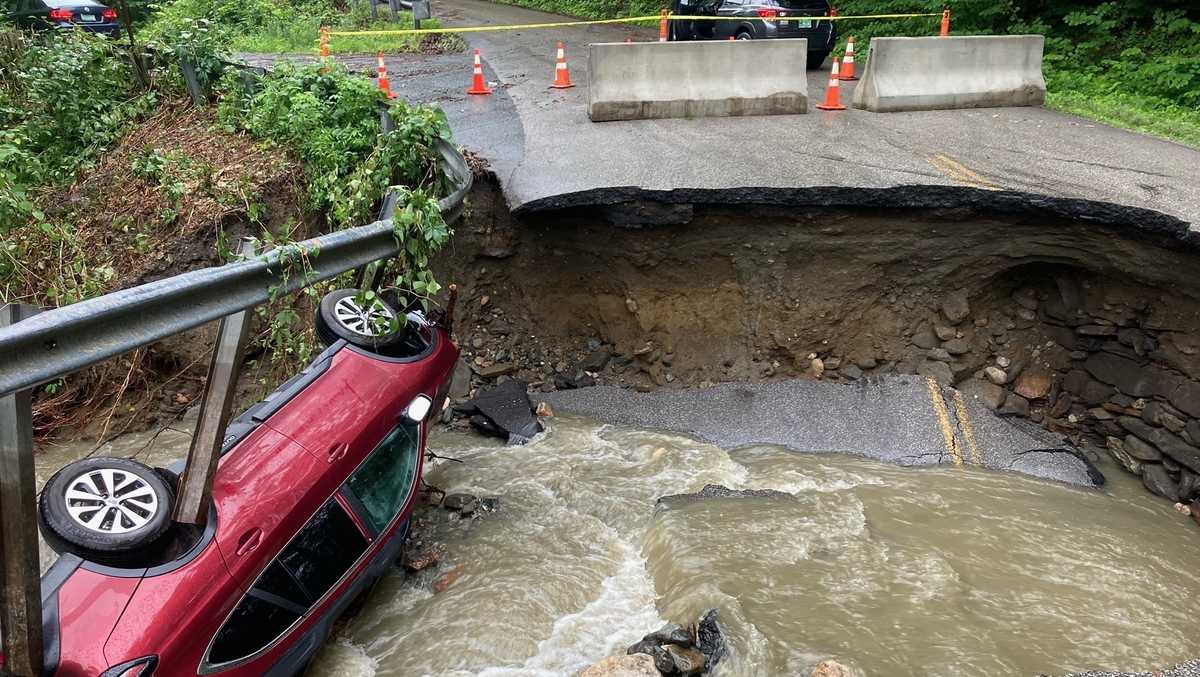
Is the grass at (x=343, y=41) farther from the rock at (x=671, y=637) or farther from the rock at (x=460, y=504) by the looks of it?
the rock at (x=671, y=637)

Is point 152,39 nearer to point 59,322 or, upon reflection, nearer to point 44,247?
point 44,247

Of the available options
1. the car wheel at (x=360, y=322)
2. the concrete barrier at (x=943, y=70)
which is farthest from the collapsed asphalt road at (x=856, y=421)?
the concrete barrier at (x=943, y=70)

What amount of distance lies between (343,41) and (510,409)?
1456 cm

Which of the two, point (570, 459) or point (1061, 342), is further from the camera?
point (1061, 342)

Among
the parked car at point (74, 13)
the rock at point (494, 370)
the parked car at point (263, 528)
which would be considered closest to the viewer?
the parked car at point (263, 528)

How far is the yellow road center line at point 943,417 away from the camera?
749 centimetres

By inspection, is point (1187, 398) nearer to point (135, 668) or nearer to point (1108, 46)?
point (135, 668)

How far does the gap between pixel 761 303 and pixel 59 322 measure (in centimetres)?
683

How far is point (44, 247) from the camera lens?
8.75 metres

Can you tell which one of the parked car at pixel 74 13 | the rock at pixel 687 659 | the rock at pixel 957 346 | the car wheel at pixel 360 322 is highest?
the parked car at pixel 74 13

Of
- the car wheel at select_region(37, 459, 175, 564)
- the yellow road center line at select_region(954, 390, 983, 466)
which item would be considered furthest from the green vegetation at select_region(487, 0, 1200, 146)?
the car wheel at select_region(37, 459, 175, 564)

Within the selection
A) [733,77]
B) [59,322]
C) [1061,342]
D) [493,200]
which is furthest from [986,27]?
[59,322]

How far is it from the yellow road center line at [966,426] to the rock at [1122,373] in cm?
128

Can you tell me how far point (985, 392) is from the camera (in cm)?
816
